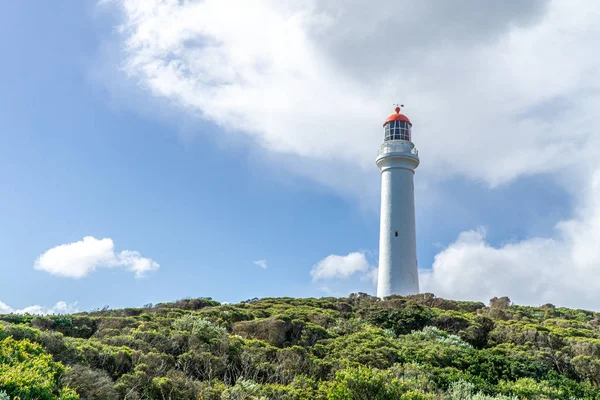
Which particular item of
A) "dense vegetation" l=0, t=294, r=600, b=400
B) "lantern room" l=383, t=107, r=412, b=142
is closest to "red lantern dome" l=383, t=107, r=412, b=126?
"lantern room" l=383, t=107, r=412, b=142

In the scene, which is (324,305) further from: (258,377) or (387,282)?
(258,377)

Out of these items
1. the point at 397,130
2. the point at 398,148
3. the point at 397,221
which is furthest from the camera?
the point at 397,130

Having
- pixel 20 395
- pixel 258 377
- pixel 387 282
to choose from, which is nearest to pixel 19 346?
pixel 20 395

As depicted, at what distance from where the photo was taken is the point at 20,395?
23.1ft

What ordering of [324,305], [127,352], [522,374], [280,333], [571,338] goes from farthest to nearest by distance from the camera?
[324,305] < [571,338] < [280,333] < [522,374] < [127,352]

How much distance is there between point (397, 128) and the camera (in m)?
30.5

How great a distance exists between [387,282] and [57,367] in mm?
20922

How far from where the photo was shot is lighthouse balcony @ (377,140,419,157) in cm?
2919

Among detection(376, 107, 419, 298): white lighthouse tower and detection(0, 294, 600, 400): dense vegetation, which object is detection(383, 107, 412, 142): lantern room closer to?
detection(376, 107, 419, 298): white lighthouse tower

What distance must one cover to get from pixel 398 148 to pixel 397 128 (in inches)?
70.7

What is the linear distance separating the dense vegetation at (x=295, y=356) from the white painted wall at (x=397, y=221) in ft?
26.0

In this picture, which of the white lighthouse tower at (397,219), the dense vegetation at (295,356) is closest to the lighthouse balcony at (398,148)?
the white lighthouse tower at (397,219)

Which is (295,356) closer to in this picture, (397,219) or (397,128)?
(397,219)

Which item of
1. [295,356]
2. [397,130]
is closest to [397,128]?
[397,130]
